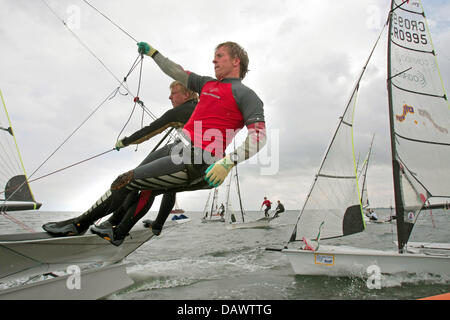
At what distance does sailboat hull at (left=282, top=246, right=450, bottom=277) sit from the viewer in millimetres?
6441

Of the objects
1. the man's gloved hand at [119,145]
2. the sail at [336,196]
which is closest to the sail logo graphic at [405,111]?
the sail at [336,196]

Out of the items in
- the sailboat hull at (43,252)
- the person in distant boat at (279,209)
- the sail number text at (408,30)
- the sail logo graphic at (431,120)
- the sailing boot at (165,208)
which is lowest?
the person in distant boat at (279,209)

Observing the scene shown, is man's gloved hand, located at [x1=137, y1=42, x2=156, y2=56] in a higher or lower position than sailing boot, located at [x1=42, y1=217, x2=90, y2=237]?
higher

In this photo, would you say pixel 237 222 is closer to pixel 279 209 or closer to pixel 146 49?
pixel 279 209

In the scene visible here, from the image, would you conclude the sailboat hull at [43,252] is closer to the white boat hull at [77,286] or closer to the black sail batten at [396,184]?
the white boat hull at [77,286]

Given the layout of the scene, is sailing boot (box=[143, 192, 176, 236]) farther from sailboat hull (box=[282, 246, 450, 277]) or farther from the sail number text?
the sail number text

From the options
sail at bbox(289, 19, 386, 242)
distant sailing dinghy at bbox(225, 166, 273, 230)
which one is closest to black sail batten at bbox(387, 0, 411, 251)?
sail at bbox(289, 19, 386, 242)

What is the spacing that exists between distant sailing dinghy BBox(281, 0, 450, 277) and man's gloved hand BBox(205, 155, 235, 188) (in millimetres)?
5753

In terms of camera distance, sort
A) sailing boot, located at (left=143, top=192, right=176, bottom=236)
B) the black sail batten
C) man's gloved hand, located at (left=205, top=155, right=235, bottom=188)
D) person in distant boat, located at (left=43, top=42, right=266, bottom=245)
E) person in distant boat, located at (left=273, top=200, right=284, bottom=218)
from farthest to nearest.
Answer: person in distant boat, located at (left=273, top=200, right=284, bottom=218) → the black sail batten → sailing boot, located at (left=143, top=192, right=176, bottom=236) → person in distant boat, located at (left=43, top=42, right=266, bottom=245) → man's gloved hand, located at (left=205, top=155, right=235, bottom=188)

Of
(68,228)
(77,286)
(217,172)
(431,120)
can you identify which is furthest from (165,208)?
(431,120)

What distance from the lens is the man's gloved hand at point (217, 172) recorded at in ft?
6.19

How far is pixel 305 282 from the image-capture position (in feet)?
21.5

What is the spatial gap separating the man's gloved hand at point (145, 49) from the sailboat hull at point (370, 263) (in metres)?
5.95
